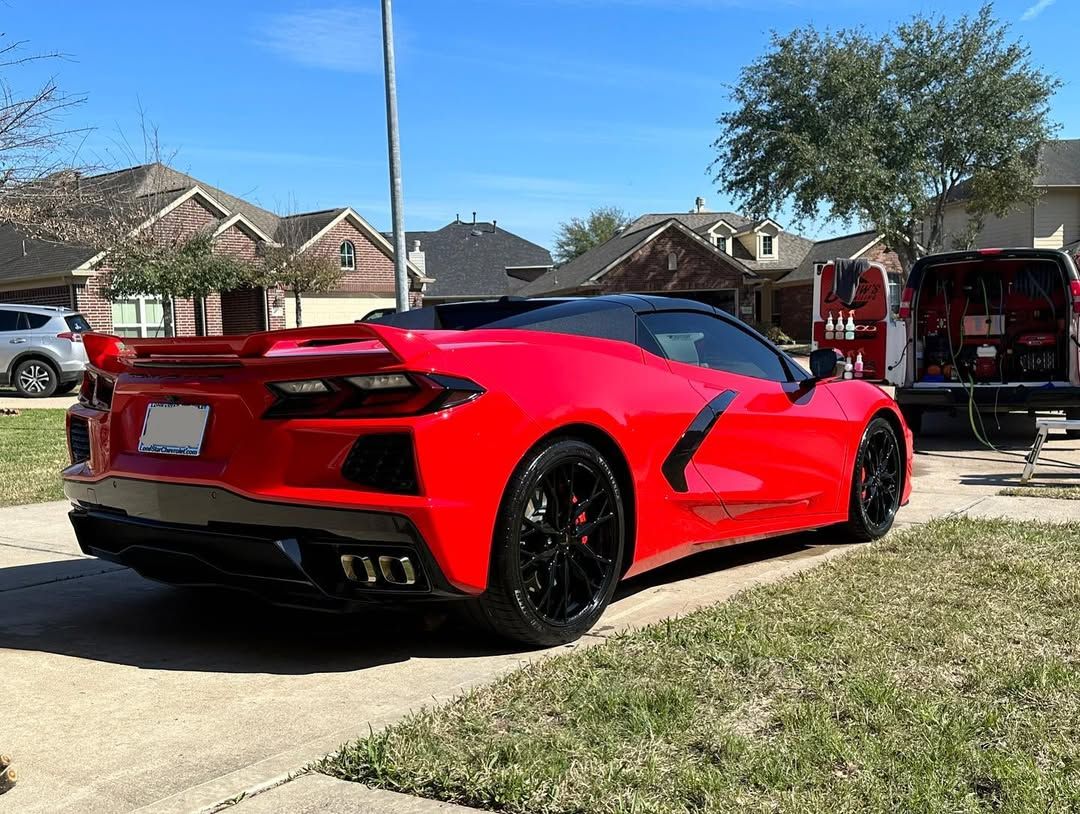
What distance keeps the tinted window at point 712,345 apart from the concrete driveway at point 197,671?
1046mm

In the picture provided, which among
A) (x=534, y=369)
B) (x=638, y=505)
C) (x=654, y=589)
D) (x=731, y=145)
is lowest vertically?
(x=654, y=589)

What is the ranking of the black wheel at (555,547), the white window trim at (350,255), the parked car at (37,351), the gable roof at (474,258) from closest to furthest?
the black wheel at (555,547), the parked car at (37,351), the white window trim at (350,255), the gable roof at (474,258)

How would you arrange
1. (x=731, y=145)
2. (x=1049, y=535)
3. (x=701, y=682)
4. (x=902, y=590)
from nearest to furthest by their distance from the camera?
(x=701, y=682) < (x=902, y=590) < (x=1049, y=535) < (x=731, y=145)

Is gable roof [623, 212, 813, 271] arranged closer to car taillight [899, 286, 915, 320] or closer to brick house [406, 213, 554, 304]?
brick house [406, 213, 554, 304]

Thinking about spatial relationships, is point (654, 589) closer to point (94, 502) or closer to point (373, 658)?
point (373, 658)

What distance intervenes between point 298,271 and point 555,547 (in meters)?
35.2

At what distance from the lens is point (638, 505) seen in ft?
15.0

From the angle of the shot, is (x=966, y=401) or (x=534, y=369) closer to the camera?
(x=534, y=369)

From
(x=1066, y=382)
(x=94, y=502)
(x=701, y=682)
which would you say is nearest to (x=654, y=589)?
(x=701, y=682)

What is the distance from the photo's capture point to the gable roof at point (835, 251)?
169ft

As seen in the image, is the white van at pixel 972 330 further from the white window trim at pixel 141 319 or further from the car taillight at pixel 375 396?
the white window trim at pixel 141 319

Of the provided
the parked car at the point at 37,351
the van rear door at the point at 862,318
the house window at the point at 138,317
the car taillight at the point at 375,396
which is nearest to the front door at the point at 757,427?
the car taillight at the point at 375,396

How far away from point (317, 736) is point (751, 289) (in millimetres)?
48952

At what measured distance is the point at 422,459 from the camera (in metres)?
3.75
